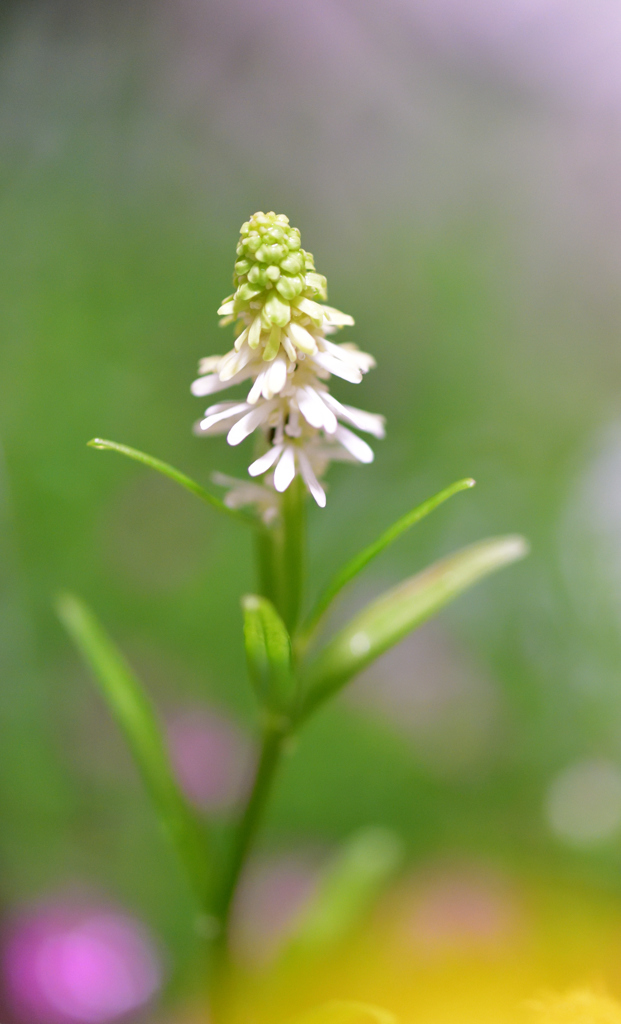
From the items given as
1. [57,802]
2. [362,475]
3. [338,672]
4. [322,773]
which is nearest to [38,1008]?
[57,802]

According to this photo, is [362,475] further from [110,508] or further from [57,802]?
[57,802]

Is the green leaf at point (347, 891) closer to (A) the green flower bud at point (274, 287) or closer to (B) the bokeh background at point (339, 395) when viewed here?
(B) the bokeh background at point (339, 395)

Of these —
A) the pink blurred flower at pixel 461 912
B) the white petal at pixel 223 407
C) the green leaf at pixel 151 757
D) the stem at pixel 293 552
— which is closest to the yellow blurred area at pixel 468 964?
the pink blurred flower at pixel 461 912

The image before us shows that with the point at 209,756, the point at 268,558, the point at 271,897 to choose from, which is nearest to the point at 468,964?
the point at 271,897

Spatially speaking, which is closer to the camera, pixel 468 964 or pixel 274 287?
pixel 274 287

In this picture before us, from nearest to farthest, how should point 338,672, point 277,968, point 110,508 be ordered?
point 338,672 → point 277,968 → point 110,508

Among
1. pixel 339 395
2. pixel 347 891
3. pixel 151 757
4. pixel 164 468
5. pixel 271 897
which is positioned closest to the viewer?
pixel 164 468

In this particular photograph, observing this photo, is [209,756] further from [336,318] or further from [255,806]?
[336,318]
